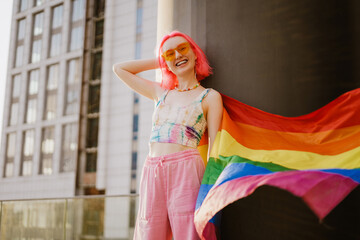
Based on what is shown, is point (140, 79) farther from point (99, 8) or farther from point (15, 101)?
point (15, 101)

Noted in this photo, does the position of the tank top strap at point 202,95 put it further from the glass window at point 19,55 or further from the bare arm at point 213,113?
the glass window at point 19,55

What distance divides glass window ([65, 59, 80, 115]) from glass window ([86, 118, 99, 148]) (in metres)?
1.35

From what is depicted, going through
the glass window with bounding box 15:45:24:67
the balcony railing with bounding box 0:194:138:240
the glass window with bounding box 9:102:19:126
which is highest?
the glass window with bounding box 15:45:24:67

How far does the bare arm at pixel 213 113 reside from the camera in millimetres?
2594

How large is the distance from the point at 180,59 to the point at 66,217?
3108 millimetres

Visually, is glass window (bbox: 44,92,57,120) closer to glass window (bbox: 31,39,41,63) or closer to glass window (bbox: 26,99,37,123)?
glass window (bbox: 26,99,37,123)

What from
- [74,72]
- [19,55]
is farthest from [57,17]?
[74,72]

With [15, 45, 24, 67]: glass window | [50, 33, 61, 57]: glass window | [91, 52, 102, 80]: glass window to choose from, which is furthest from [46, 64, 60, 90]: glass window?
[15, 45, 24, 67]: glass window

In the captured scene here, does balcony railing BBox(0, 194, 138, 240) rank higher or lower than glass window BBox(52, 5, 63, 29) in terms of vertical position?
lower

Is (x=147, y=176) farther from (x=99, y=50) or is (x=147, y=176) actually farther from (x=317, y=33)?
(x=99, y=50)

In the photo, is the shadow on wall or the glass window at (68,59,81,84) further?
the glass window at (68,59,81,84)

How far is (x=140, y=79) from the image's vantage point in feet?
9.61

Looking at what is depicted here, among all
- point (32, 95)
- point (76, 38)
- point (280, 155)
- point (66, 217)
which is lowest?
point (66, 217)

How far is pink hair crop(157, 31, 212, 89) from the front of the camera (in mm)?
2785
